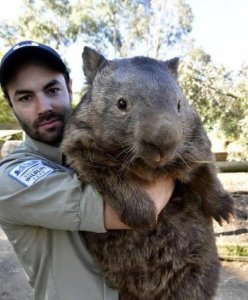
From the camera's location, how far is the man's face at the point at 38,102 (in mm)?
2289

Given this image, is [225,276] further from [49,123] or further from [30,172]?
[30,172]

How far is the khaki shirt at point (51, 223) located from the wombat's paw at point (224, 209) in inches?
25.8

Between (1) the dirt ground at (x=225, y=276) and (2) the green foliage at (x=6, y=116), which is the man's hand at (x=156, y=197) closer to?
(1) the dirt ground at (x=225, y=276)

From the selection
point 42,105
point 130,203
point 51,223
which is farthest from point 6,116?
point 130,203

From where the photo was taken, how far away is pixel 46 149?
2.30 metres

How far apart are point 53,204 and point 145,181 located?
17.9 inches

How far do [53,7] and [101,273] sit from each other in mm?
23219

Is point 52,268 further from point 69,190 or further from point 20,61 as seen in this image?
point 20,61

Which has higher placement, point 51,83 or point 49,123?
point 51,83

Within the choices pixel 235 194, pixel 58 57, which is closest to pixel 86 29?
pixel 235 194

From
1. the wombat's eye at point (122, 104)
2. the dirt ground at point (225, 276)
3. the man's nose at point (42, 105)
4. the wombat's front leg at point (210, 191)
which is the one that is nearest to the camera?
the wombat's eye at point (122, 104)

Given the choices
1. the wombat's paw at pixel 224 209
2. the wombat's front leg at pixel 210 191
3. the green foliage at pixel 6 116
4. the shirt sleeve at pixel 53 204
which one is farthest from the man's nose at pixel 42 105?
the green foliage at pixel 6 116

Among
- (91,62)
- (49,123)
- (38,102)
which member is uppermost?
(91,62)

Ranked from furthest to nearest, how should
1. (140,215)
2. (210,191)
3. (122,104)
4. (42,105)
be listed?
(42,105) → (210,191) → (122,104) → (140,215)
